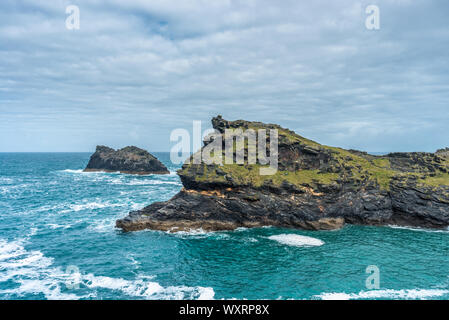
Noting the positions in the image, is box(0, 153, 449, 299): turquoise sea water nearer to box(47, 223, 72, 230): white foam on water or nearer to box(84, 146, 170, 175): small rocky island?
box(47, 223, 72, 230): white foam on water

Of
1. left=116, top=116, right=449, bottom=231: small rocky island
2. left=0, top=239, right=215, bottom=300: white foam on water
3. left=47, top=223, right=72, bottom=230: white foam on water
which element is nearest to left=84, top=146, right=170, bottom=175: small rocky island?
left=47, top=223, right=72, bottom=230: white foam on water

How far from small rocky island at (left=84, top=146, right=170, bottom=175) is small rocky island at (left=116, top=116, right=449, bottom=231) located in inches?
3864

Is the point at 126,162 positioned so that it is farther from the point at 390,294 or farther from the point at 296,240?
the point at 390,294

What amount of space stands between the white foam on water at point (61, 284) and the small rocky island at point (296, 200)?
17257 mm

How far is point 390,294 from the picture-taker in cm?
3181

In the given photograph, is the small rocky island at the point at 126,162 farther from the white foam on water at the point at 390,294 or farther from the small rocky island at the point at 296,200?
the white foam on water at the point at 390,294

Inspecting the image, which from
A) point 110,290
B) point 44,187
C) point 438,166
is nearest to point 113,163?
point 44,187

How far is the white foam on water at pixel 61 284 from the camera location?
32.0 metres

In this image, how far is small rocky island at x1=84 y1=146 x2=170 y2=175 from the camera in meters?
154

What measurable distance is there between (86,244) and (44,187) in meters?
72.6

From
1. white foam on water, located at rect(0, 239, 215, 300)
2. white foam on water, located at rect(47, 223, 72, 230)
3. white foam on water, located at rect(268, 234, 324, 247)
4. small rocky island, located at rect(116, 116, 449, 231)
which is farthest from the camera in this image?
white foam on water, located at rect(47, 223, 72, 230)

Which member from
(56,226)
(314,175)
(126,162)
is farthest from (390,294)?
(126,162)
